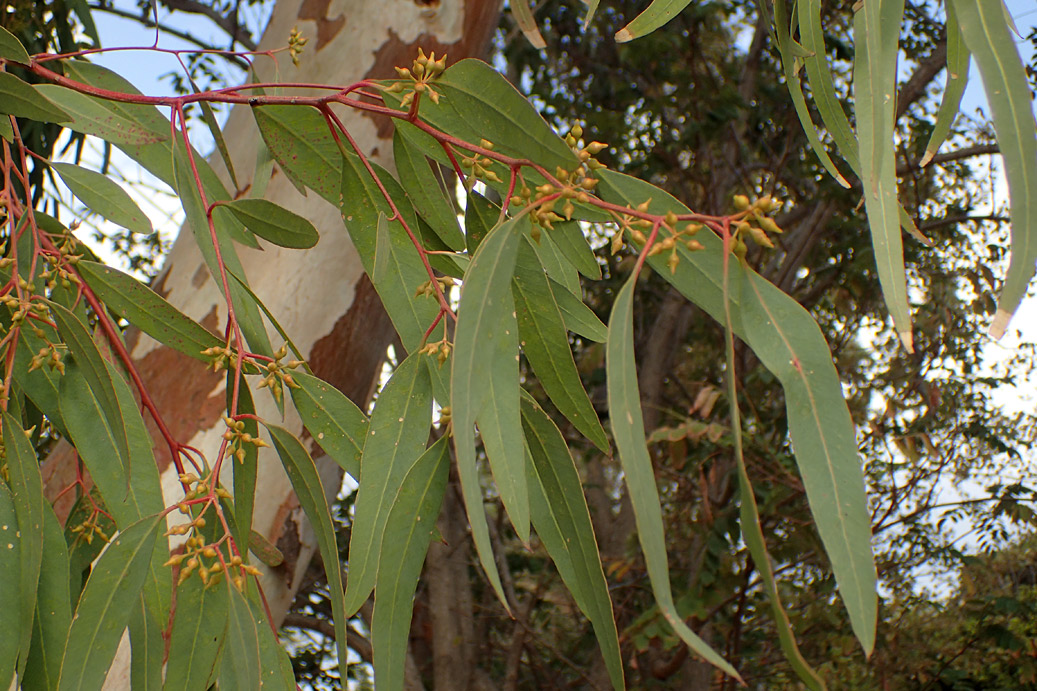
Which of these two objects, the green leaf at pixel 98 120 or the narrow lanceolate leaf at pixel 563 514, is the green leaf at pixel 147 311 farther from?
the narrow lanceolate leaf at pixel 563 514

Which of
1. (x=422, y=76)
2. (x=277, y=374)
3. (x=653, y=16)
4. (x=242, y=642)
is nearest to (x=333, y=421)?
(x=277, y=374)

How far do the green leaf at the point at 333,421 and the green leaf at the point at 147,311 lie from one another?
104mm

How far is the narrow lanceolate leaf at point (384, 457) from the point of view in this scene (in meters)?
0.57

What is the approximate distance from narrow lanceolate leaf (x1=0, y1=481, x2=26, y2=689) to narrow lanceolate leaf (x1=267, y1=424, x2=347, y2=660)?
0.17m

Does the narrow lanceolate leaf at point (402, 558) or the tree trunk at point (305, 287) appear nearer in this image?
the narrow lanceolate leaf at point (402, 558)

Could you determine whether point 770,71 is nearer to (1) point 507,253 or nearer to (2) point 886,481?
(2) point 886,481

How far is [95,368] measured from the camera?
56 centimetres

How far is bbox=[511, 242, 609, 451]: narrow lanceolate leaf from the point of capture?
590 mm

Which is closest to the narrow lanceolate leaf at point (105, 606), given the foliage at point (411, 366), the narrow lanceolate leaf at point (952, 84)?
A: the foliage at point (411, 366)

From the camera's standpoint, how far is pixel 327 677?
9.34 feet

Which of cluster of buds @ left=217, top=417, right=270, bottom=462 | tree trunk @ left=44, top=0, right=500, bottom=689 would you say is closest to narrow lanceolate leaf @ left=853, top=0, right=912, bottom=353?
cluster of buds @ left=217, top=417, right=270, bottom=462

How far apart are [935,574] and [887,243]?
309 cm

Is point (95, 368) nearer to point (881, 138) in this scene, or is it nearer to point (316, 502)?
point (316, 502)

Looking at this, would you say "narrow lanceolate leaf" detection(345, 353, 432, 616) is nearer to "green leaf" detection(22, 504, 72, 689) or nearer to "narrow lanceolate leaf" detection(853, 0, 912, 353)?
"green leaf" detection(22, 504, 72, 689)
